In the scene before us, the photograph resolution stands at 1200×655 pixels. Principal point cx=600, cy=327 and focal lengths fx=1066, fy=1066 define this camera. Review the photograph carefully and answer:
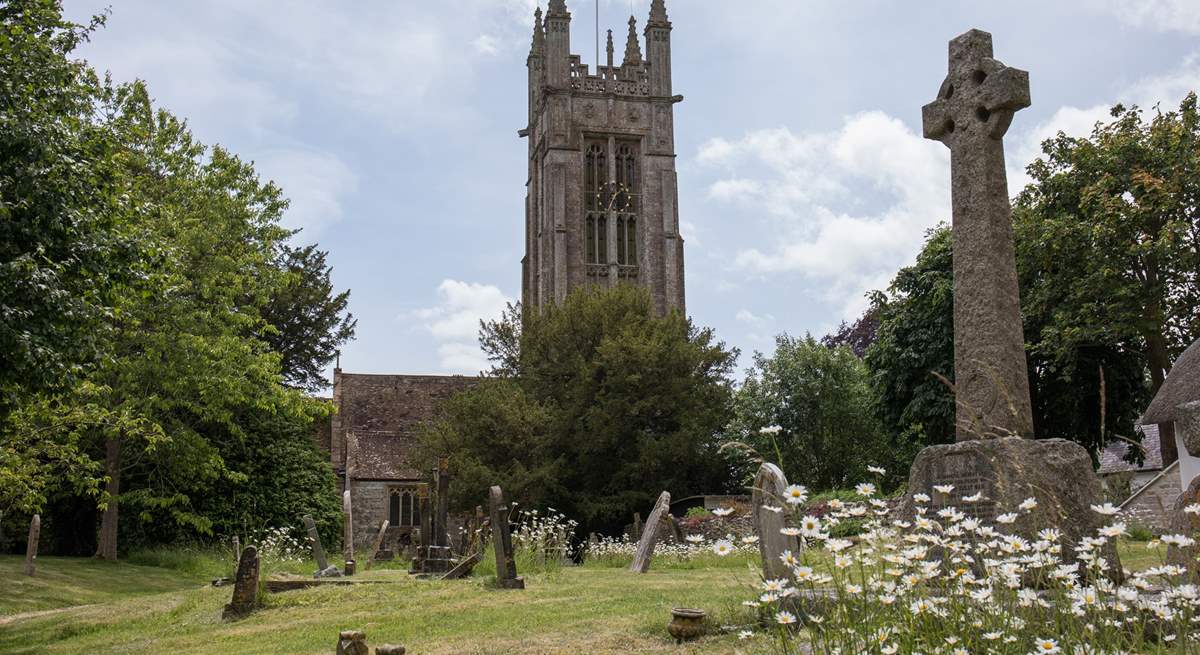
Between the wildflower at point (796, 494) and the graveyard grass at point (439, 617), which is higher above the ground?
the wildflower at point (796, 494)

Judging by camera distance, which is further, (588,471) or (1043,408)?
(588,471)

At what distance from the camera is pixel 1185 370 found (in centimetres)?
2008

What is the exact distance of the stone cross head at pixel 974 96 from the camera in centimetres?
969

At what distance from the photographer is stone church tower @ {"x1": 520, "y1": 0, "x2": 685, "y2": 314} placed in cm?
5672

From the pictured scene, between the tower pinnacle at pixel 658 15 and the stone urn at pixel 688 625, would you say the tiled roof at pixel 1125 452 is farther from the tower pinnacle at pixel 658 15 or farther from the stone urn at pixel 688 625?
the tower pinnacle at pixel 658 15

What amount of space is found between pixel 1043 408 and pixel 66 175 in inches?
943

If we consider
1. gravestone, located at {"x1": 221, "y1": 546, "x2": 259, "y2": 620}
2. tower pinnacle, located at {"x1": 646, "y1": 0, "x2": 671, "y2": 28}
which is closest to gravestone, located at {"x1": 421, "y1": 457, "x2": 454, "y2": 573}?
gravestone, located at {"x1": 221, "y1": 546, "x2": 259, "y2": 620}

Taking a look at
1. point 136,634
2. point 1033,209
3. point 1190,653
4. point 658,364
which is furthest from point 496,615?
point 658,364

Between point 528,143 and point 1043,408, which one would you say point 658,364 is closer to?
point 1043,408

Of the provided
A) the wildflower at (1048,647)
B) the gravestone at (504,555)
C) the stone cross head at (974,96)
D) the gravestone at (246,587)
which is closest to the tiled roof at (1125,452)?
the gravestone at (504,555)

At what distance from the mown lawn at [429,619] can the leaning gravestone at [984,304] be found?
2.21m

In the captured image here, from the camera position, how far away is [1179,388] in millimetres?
20141

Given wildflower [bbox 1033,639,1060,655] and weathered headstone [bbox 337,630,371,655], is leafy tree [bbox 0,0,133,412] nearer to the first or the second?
weathered headstone [bbox 337,630,371,655]

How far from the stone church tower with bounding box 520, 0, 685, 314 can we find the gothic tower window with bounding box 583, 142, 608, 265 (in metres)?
0.05
